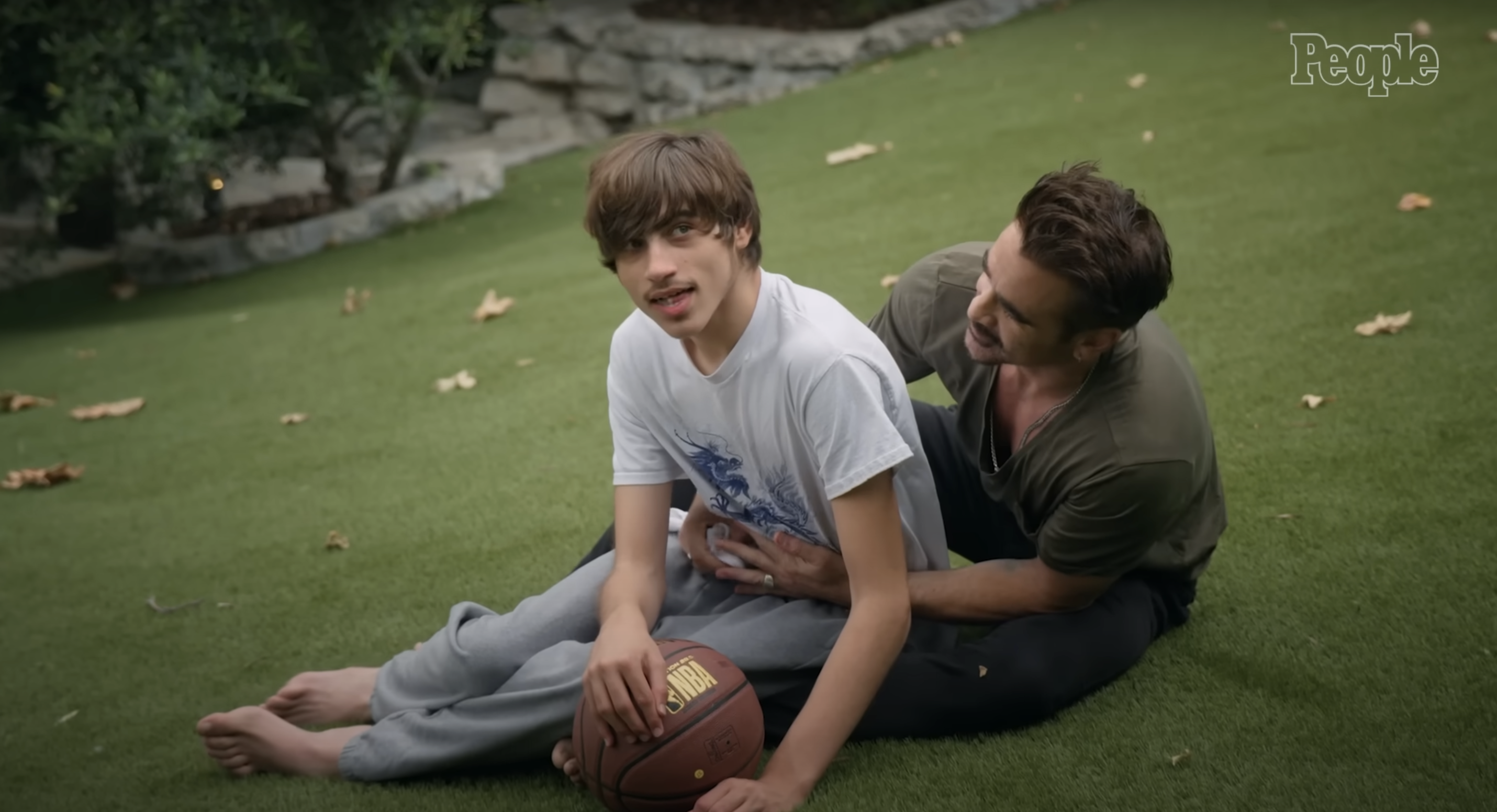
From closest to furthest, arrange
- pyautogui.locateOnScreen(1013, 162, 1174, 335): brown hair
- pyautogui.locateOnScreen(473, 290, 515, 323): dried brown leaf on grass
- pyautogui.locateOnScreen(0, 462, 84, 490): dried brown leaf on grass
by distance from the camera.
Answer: pyautogui.locateOnScreen(1013, 162, 1174, 335): brown hair, pyautogui.locateOnScreen(0, 462, 84, 490): dried brown leaf on grass, pyautogui.locateOnScreen(473, 290, 515, 323): dried brown leaf on grass

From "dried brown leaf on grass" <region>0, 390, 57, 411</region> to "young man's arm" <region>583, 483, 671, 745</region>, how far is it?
13.8 feet

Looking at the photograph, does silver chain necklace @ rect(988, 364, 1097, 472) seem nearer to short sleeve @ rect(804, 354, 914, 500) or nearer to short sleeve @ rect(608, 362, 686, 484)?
short sleeve @ rect(804, 354, 914, 500)

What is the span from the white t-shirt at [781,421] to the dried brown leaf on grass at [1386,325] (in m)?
2.07

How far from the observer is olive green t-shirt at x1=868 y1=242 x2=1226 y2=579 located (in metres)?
2.24

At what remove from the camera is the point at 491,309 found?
5945 mm

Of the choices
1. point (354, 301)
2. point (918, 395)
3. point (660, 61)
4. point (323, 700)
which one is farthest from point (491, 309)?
point (660, 61)

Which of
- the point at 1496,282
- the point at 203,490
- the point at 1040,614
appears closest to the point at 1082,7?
the point at 1496,282

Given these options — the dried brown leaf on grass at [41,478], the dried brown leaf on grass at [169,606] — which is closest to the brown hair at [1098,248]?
the dried brown leaf on grass at [169,606]

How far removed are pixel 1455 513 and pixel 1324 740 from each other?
94 centimetres

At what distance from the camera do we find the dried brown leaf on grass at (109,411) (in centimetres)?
546

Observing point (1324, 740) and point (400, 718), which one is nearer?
point (1324, 740)

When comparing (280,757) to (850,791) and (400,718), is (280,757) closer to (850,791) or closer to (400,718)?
(400,718)

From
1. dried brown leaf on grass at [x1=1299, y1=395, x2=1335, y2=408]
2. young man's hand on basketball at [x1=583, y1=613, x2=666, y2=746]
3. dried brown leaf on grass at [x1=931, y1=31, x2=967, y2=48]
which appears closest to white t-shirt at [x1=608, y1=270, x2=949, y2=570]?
young man's hand on basketball at [x1=583, y1=613, x2=666, y2=746]

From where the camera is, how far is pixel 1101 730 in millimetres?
2402
